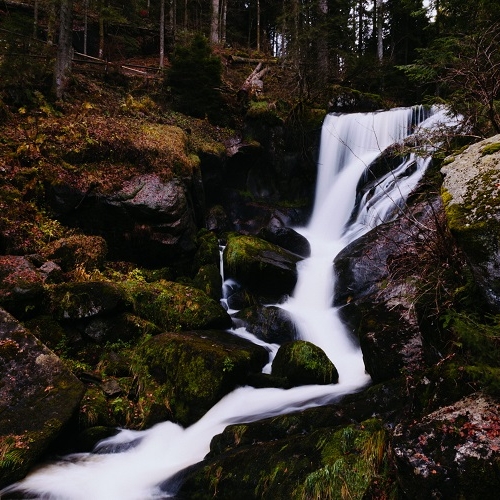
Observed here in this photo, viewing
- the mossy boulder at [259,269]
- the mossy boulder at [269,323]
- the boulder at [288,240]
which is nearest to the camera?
the mossy boulder at [269,323]

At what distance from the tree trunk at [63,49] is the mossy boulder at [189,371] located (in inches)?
381

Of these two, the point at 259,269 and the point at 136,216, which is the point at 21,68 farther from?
the point at 259,269

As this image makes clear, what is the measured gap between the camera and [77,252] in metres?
8.71

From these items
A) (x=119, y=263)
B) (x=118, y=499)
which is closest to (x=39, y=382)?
(x=118, y=499)

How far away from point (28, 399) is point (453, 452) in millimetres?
5064

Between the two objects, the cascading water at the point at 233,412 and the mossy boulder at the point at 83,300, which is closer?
the cascading water at the point at 233,412

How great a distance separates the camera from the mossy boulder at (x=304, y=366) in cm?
649

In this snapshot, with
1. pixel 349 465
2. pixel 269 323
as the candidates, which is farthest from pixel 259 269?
pixel 349 465

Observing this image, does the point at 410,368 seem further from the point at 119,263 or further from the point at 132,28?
the point at 132,28

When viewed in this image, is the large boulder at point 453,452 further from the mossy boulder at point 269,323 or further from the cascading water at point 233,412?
the mossy boulder at point 269,323

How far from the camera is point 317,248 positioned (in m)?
12.3

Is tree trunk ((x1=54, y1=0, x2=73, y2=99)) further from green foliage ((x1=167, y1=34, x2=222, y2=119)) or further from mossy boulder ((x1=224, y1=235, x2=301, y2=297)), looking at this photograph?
mossy boulder ((x1=224, y1=235, x2=301, y2=297))

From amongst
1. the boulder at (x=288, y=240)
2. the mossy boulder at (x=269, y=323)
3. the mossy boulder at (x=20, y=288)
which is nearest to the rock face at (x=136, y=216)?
the mossy boulder at (x=20, y=288)

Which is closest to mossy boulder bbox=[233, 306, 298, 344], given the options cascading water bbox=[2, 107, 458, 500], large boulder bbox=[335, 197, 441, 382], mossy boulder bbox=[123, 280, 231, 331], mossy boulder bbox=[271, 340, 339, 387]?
cascading water bbox=[2, 107, 458, 500]
